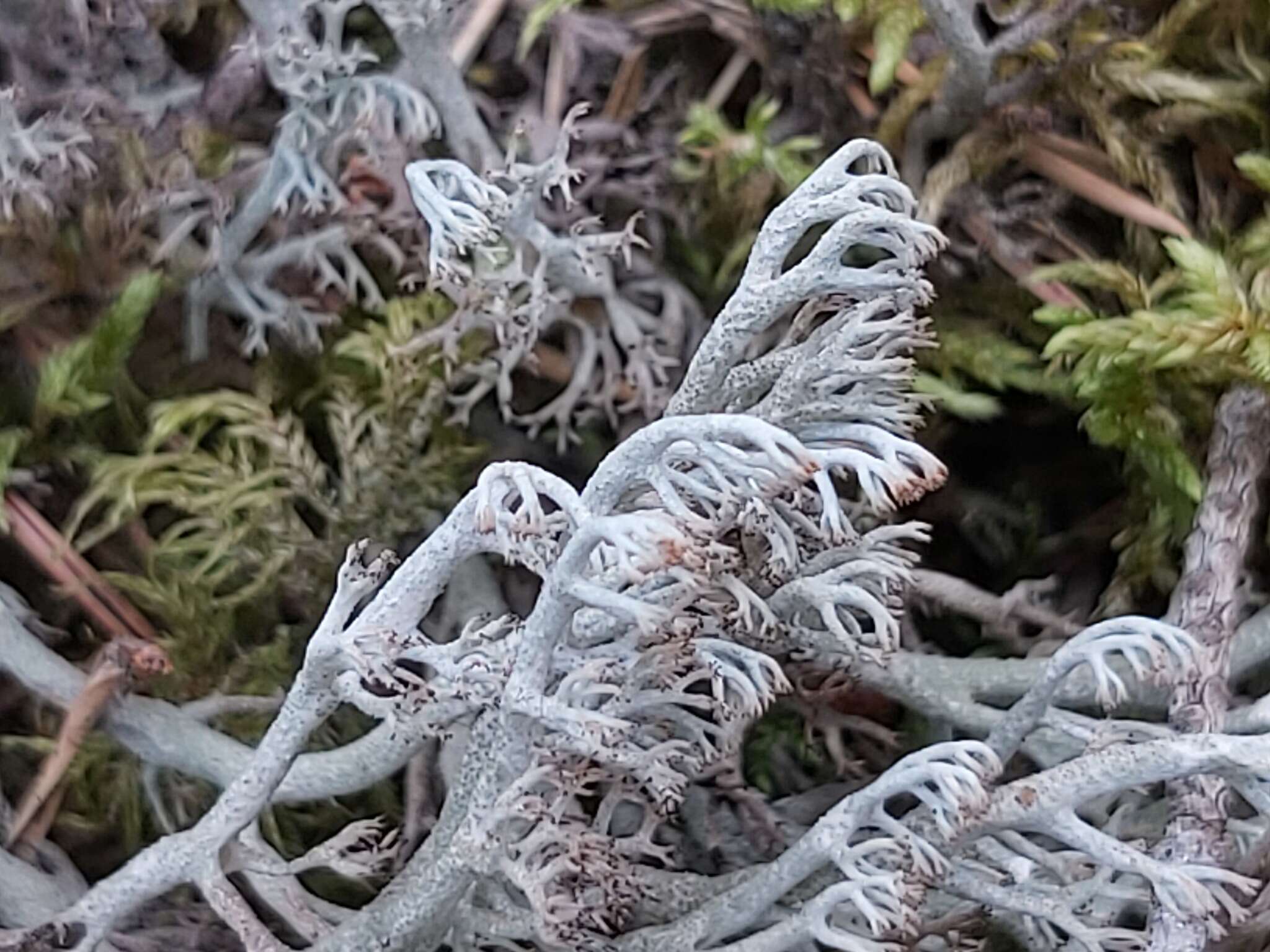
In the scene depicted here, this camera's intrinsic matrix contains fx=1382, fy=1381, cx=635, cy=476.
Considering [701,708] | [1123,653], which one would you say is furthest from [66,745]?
[1123,653]

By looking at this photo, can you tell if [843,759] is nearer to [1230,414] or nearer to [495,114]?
[1230,414]

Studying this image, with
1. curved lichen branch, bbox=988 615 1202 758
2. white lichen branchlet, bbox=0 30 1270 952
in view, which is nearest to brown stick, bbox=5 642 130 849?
white lichen branchlet, bbox=0 30 1270 952

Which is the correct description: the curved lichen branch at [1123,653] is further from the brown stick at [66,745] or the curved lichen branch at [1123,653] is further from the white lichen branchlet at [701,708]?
the brown stick at [66,745]

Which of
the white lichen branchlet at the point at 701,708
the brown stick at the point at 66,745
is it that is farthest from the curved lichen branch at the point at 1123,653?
the brown stick at the point at 66,745

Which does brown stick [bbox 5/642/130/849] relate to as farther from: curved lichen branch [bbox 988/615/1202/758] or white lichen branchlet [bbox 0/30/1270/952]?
curved lichen branch [bbox 988/615/1202/758]

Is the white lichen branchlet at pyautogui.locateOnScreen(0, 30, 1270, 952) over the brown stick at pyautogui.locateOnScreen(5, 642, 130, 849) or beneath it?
over

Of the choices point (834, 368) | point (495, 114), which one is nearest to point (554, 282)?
point (495, 114)

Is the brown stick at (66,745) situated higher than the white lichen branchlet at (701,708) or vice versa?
the white lichen branchlet at (701,708)

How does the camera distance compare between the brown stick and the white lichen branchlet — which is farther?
the brown stick

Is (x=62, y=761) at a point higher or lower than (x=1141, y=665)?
lower

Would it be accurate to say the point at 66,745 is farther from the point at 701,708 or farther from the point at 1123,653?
the point at 1123,653

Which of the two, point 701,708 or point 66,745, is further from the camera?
point 66,745
